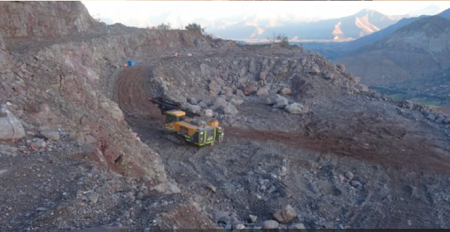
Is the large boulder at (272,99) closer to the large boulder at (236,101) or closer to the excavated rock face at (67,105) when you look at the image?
the large boulder at (236,101)

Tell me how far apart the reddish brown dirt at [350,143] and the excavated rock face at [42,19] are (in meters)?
5.99

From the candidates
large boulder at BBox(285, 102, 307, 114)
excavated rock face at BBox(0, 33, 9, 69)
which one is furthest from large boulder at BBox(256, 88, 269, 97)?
excavated rock face at BBox(0, 33, 9, 69)

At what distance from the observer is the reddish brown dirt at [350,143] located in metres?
13.9

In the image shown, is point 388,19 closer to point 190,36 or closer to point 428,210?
point 190,36

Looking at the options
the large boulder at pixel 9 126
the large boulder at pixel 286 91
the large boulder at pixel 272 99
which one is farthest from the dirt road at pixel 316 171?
the large boulder at pixel 286 91

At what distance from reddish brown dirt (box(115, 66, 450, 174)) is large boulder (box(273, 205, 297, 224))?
18.2 feet

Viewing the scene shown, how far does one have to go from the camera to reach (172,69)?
2202 centimetres

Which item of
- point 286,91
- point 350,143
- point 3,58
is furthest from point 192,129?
point 286,91

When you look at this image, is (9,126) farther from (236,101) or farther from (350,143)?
(236,101)

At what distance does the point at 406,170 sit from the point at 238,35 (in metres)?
118

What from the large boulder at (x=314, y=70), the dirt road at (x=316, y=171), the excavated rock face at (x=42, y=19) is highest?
the excavated rock face at (x=42, y=19)

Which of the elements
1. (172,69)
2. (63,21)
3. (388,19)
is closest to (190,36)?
(172,69)

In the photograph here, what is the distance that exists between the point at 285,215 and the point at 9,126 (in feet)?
21.6

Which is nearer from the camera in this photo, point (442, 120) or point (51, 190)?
point (51, 190)
